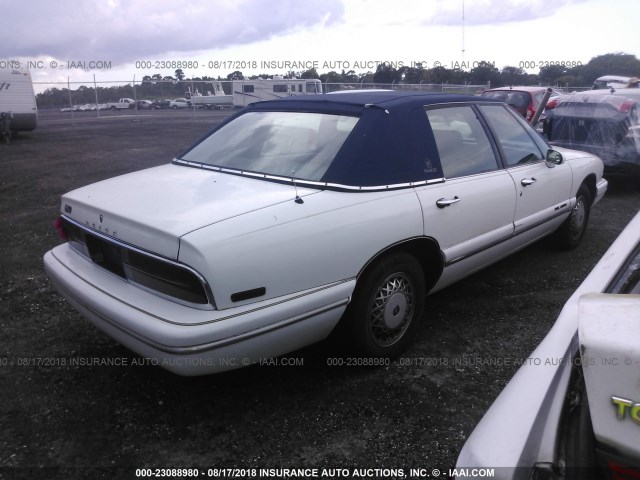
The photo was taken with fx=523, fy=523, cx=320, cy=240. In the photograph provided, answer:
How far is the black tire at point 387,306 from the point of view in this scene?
9.27 feet

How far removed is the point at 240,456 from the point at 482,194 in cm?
225

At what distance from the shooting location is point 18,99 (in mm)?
14305

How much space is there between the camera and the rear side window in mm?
3412

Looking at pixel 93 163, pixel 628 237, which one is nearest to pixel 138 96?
pixel 93 163

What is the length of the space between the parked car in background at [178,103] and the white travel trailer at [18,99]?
13.7 m

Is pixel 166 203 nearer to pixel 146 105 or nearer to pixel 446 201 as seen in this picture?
pixel 446 201

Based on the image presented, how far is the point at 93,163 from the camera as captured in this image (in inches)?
408

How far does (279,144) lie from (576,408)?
7.55 feet

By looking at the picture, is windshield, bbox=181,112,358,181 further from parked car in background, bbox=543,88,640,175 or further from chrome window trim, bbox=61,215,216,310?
parked car in background, bbox=543,88,640,175

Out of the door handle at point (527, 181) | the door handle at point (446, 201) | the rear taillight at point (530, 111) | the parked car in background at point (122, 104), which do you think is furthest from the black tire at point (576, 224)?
the parked car in background at point (122, 104)

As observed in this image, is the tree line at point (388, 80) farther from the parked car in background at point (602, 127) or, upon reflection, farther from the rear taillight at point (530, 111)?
the parked car in background at point (602, 127)

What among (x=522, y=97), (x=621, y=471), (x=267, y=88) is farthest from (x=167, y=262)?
(x=267, y=88)

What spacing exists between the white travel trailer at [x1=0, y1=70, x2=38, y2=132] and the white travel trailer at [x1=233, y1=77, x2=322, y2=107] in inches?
625

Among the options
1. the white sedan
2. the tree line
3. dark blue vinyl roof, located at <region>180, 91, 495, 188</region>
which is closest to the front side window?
the white sedan
